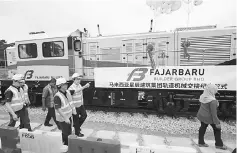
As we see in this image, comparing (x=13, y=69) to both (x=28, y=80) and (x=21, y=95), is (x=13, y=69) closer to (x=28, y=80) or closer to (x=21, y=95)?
(x=28, y=80)

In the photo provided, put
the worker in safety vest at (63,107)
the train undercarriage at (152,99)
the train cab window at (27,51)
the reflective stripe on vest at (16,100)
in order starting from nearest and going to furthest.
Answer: the worker in safety vest at (63,107)
the reflective stripe on vest at (16,100)
the train undercarriage at (152,99)
the train cab window at (27,51)

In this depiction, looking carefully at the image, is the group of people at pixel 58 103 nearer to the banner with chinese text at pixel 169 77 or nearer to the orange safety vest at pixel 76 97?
the orange safety vest at pixel 76 97

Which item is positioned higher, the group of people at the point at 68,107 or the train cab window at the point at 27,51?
the train cab window at the point at 27,51

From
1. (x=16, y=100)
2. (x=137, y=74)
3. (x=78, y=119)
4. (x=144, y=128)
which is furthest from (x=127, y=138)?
(x=16, y=100)

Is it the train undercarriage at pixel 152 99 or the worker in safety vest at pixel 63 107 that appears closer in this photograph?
the worker in safety vest at pixel 63 107

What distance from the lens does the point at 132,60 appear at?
285 inches

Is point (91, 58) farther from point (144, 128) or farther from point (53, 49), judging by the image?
point (144, 128)

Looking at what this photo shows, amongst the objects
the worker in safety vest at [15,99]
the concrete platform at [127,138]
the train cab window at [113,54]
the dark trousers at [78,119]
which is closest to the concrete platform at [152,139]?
the concrete platform at [127,138]

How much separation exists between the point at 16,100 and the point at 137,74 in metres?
3.77

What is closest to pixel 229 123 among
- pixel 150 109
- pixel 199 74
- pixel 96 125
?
pixel 199 74

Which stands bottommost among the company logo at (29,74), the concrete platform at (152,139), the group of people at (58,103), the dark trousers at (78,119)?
the concrete platform at (152,139)

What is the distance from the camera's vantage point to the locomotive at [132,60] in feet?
19.8

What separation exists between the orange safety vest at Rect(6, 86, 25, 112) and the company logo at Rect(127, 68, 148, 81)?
11.4ft

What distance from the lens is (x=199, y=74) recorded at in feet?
18.1
